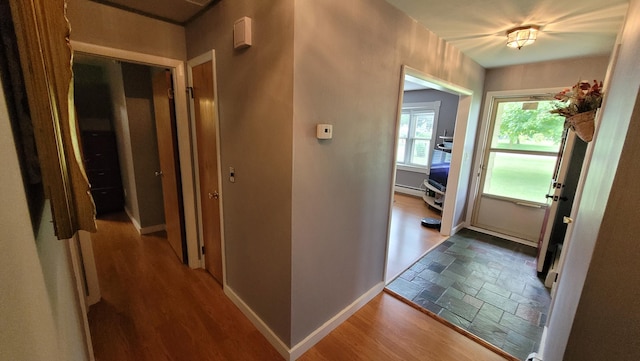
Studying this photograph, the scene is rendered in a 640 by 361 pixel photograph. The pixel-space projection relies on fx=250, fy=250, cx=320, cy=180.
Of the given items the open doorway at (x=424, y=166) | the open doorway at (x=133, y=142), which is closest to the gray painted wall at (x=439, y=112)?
the open doorway at (x=424, y=166)

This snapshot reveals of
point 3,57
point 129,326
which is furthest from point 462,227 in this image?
point 3,57

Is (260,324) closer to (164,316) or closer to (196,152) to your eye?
(164,316)

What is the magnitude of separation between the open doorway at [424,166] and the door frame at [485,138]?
24 centimetres

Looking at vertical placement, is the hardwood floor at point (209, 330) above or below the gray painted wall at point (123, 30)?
below

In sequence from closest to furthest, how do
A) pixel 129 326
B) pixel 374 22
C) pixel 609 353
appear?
pixel 609 353 → pixel 374 22 → pixel 129 326

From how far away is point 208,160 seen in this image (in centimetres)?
234

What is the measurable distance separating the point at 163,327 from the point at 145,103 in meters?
2.89

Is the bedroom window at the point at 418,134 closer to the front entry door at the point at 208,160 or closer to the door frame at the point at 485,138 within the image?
the door frame at the point at 485,138

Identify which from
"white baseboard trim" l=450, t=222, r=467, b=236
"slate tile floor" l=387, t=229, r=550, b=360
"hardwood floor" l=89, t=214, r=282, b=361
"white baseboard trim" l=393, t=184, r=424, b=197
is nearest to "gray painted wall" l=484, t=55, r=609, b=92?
"white baseboard trim" l=450, t=222, r=467, b=236

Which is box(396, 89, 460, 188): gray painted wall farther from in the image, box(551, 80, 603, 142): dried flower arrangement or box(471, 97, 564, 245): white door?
box(551, 80, 603, 142): dried flower arrangement

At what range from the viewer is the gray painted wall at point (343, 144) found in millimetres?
A: 1479

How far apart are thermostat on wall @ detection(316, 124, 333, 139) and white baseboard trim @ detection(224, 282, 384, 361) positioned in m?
1.43

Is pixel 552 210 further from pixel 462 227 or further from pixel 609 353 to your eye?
pixel 609 353

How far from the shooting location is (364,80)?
179 centimetres
